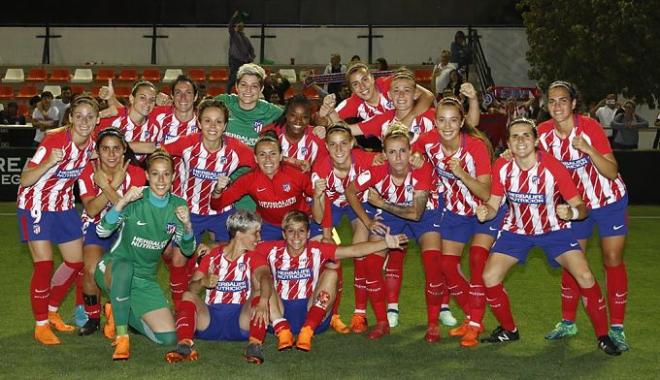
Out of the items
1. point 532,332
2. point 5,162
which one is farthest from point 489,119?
point 532,332

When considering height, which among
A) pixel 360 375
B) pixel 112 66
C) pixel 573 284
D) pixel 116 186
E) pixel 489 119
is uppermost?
pixel 112 66

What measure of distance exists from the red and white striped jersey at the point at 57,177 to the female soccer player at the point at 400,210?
1.94 meters

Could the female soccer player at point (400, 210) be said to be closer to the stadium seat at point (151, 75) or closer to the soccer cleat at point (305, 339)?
the soccer cleat at point (305, 339)

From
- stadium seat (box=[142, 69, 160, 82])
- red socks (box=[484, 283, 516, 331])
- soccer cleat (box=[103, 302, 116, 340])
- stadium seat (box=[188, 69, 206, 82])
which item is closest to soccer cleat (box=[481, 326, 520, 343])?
red socks (box=[484, 283, 516, 331])

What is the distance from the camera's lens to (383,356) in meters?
7.62

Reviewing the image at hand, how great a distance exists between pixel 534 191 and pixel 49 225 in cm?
337

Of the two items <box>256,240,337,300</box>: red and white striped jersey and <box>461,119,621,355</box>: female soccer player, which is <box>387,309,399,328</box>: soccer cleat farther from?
<box>461,119,621,355</box>: female soccer player

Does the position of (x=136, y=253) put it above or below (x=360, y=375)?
above

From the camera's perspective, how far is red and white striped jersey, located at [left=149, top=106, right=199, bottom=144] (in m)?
8.93

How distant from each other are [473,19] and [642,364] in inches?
750

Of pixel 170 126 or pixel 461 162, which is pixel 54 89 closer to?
pixel 170 126

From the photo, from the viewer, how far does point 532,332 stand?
841 cm

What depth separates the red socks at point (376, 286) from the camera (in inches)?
327

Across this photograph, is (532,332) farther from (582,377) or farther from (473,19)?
(473,19)
